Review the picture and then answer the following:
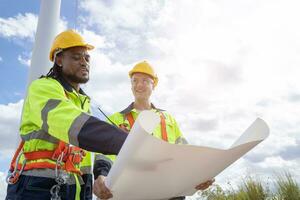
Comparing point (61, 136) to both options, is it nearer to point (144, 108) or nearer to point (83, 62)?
point (83, 62)

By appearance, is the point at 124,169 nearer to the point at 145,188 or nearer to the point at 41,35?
the point at 145,188

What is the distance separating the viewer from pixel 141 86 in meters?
5.21

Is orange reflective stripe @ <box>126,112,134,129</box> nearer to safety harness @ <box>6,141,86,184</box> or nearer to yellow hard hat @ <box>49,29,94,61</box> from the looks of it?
yellow hard hat @ <box>49,29,94,61</box>

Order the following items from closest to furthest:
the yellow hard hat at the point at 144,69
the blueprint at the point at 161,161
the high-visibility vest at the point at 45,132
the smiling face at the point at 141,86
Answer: the blueprint at the point at 161,161 < the high-visibility vest at the point at 45,132 < the smiling face at the point at 141,86 < the yellow hard hat at the point at 144,69

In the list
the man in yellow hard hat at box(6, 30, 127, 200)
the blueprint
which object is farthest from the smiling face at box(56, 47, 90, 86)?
the blueprint

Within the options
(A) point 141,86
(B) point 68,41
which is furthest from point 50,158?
(A) point 141,86

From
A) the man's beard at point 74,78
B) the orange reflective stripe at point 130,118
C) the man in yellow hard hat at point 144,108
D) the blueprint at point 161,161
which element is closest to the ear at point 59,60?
the man's beard at point 74,78

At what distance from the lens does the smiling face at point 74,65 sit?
119 inches

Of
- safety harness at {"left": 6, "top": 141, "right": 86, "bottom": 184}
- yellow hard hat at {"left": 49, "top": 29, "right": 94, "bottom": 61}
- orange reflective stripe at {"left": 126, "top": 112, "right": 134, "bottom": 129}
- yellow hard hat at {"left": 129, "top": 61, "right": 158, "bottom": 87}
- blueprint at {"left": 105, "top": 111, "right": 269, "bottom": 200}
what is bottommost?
blueprint at {"left": 105, "top": 111, "right": 269, "bottom": 200}

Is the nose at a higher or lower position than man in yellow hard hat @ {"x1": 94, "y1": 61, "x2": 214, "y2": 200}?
lower

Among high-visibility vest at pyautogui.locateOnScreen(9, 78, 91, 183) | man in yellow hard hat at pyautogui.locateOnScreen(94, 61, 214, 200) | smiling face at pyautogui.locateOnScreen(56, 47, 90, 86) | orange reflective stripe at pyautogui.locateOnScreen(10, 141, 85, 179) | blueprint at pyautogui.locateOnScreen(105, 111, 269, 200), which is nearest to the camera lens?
blueprint at pyautogui.locateOnScreen(105, 111, 269, 200)

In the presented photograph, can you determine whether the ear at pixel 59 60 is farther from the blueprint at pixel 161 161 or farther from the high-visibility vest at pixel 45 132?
the blueprint at pixel 161 161

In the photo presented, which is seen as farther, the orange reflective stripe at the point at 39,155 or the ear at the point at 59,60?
the ear at the point at 59,60

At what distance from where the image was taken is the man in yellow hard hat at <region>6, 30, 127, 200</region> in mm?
2072
